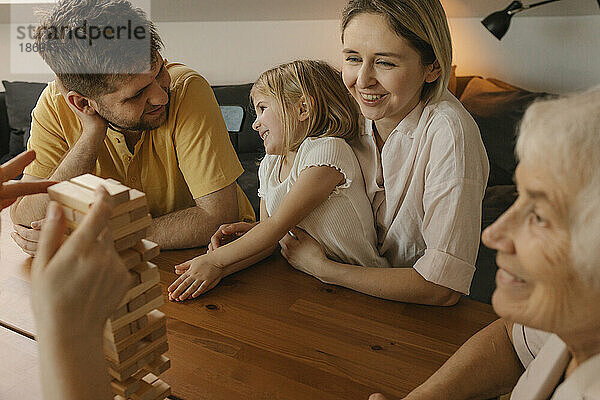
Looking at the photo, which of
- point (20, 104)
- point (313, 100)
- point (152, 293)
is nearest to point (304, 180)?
point (313, 100)

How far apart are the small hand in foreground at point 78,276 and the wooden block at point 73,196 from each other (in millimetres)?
30

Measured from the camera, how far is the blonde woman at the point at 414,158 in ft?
4.28

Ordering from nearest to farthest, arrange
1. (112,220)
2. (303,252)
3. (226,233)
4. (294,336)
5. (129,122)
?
(112,220)
(294,336)
(303,252)
(226,233)
(129,122)

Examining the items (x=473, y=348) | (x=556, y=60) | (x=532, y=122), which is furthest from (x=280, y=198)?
(x=556, y=60)

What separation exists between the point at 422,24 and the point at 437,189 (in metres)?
0.39

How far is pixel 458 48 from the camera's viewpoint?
3.72m

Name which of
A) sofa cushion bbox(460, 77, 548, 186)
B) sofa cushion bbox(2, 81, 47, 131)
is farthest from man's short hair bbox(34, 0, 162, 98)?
sofa cushion bbox(2, 81, 47, 131)

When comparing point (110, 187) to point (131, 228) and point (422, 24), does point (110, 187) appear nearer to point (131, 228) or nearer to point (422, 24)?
point (131, 228)

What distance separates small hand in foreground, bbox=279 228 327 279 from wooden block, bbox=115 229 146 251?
0.61 m

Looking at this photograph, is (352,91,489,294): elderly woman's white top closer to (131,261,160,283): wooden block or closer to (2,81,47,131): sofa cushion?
(131,261,160,283): wooden block

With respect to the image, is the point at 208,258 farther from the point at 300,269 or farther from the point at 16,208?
the point at 16,208

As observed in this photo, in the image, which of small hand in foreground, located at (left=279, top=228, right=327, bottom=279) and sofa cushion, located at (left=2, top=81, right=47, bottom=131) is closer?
small hand in foreground, located at (left=279, top=228, right=327, bottom=279)

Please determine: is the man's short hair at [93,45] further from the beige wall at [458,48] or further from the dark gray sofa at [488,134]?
the beige wall at [458,48]

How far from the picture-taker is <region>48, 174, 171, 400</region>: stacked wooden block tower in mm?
793
